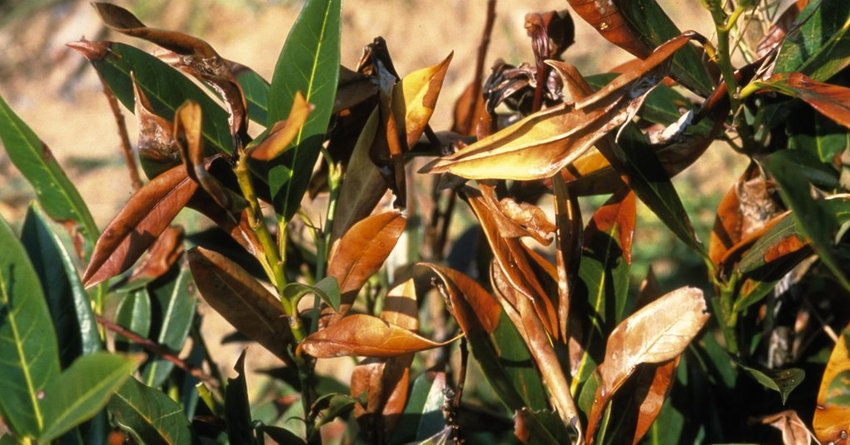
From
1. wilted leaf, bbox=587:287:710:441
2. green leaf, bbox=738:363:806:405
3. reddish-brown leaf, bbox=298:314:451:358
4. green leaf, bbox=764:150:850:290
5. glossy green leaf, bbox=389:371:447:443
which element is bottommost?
green leaf, bbox=738:363:806:405

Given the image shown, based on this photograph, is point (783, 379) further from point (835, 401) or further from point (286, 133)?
point (286, 133)

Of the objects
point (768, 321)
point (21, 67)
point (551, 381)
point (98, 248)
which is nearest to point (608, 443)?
point (551, 381)

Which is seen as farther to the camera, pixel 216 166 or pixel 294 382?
pixel 294 382

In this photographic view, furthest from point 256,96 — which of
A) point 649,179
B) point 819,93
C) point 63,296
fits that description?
point 819,93

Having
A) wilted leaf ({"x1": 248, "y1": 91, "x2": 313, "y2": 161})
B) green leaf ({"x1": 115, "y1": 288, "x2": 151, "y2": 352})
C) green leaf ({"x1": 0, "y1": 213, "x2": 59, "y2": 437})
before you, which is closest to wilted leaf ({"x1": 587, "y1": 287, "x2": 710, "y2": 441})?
wilted leaf ({"x1": 248, "y1": 91, "x2": 313, "y2": 161})

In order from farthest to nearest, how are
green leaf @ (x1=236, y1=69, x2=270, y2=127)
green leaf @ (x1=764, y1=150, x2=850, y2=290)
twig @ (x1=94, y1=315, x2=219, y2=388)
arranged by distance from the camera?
twig @ (x1=94, y1=315, x2=219, y2=388)
green leaf @ (x1=236, y1=69, x2=270, y2=127)
green leaf @ (x1=764, y1=150, x2=850, y2=290)

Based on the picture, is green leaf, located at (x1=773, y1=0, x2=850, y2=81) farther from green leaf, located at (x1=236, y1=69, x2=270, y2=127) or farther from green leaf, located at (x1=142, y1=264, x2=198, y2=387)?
green leaf, located at (x1=142, y1=264, x2=198, y2=387)

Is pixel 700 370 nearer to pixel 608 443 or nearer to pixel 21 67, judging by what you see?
pixel 608 443
